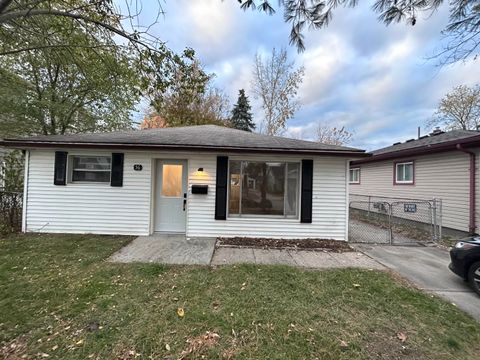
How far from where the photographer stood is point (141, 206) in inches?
288

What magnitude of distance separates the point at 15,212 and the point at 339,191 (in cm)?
950

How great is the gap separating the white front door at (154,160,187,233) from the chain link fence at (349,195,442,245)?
203 inches

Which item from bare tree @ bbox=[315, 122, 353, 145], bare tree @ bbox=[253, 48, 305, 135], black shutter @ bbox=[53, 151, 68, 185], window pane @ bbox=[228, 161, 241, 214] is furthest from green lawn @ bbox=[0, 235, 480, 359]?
bare tree @ bbox=[315, 122, 353, 145]

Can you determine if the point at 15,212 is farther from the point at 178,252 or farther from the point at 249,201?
the point at 249,201

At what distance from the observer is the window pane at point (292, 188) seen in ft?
24.1

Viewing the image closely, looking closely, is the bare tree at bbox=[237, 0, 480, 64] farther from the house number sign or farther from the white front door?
the house number sign

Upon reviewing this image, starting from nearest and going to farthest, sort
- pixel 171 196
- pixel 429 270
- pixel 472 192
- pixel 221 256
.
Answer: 1. pixel 429 270
2. pixel 221 256
3. pixel 171 196
4. pixel 472 192

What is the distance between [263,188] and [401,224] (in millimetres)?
6803

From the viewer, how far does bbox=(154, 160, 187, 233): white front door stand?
7.61m

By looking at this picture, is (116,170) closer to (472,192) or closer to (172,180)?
(172,180)

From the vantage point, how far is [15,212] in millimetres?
7586

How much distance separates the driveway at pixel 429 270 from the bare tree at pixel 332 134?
2364cm

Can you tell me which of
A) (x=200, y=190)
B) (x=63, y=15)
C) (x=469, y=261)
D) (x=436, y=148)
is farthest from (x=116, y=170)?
(x=436, y=148)

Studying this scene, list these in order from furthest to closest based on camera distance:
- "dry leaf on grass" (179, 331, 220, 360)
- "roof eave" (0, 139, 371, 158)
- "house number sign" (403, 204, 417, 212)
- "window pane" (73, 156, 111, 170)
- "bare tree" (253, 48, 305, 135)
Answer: "bare tree" (253, 48, 305, 135)
"house number sign" (403, 204, 417, 212)
"window pane" (73, 156, 111, 170)
"roof eave" (0, 139, 371, 158)
"dry leaf on grass" (179, 331, 220, 360)
